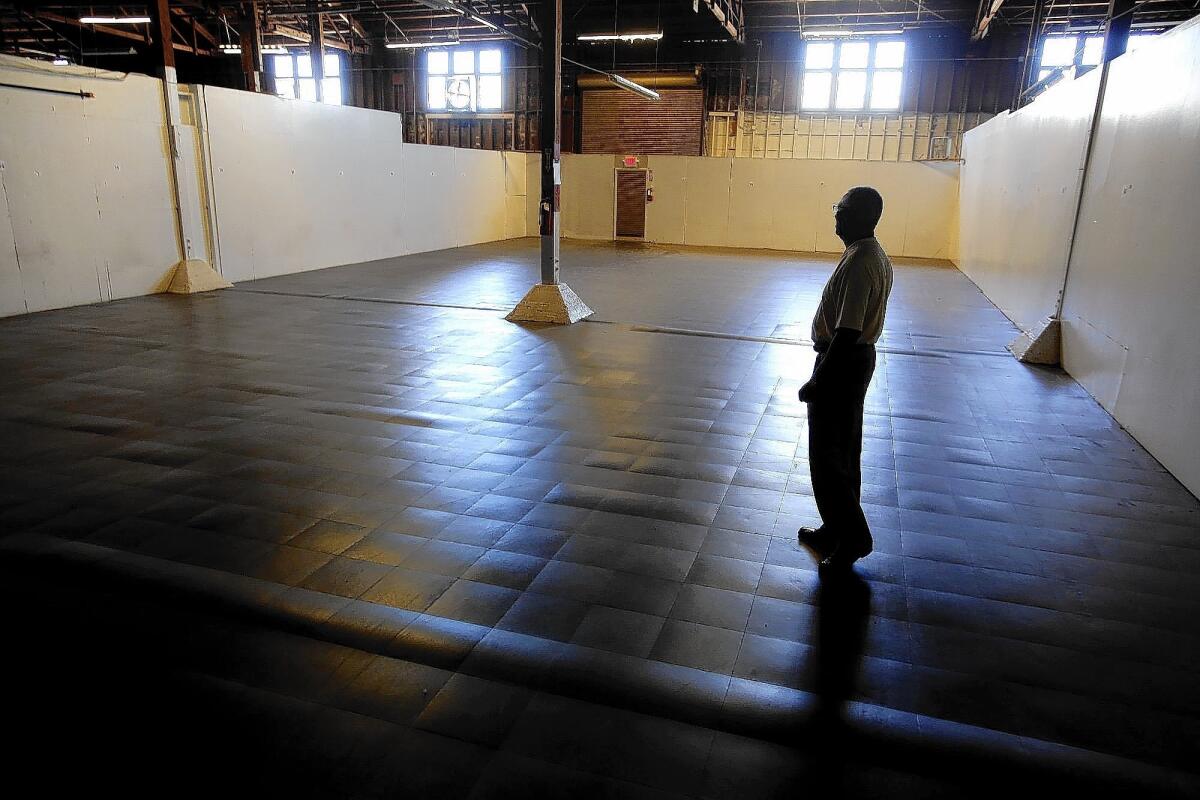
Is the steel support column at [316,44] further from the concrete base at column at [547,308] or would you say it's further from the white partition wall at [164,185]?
the concrete base at column at [547,308]

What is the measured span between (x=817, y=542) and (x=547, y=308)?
19.8 feet

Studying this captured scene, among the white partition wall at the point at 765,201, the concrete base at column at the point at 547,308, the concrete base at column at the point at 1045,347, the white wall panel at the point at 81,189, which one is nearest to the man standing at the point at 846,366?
the concrete base at column at the point at 1045,347

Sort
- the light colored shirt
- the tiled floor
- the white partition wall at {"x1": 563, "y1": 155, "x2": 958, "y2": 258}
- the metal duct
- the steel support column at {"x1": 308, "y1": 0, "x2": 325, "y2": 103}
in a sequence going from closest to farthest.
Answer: the tiled floor < the light colored shirt < the steel support column at {"x1": 308, "y1": 0, "x2": 325, "y2": 103} < the white partition wall at {"x1": 563, "y1": 155, "x2": 958, "y2": 258} < the metal duct

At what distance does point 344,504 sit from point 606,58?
70.7 feet

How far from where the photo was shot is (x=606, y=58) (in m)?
22.7

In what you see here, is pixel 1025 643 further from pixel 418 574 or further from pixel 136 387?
pixel 136 387

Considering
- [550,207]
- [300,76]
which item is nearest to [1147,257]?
[550,207]

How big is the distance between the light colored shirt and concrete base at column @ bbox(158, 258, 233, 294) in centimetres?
1002

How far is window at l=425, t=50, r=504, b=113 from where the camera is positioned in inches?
926

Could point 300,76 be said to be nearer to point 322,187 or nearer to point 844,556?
point 322,187

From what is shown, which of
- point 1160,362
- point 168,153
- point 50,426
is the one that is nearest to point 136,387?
point 50,426

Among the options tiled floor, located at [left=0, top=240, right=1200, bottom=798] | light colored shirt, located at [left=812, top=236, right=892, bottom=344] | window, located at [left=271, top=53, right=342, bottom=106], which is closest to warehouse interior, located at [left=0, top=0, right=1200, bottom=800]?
tiled floor, located at [left=0, top=240, right=1200, bottom=798]

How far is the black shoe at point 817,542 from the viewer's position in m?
3.53

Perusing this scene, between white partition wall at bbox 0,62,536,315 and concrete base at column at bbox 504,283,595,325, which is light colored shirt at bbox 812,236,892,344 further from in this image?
white partition wall at bbox 0,62,536,315
